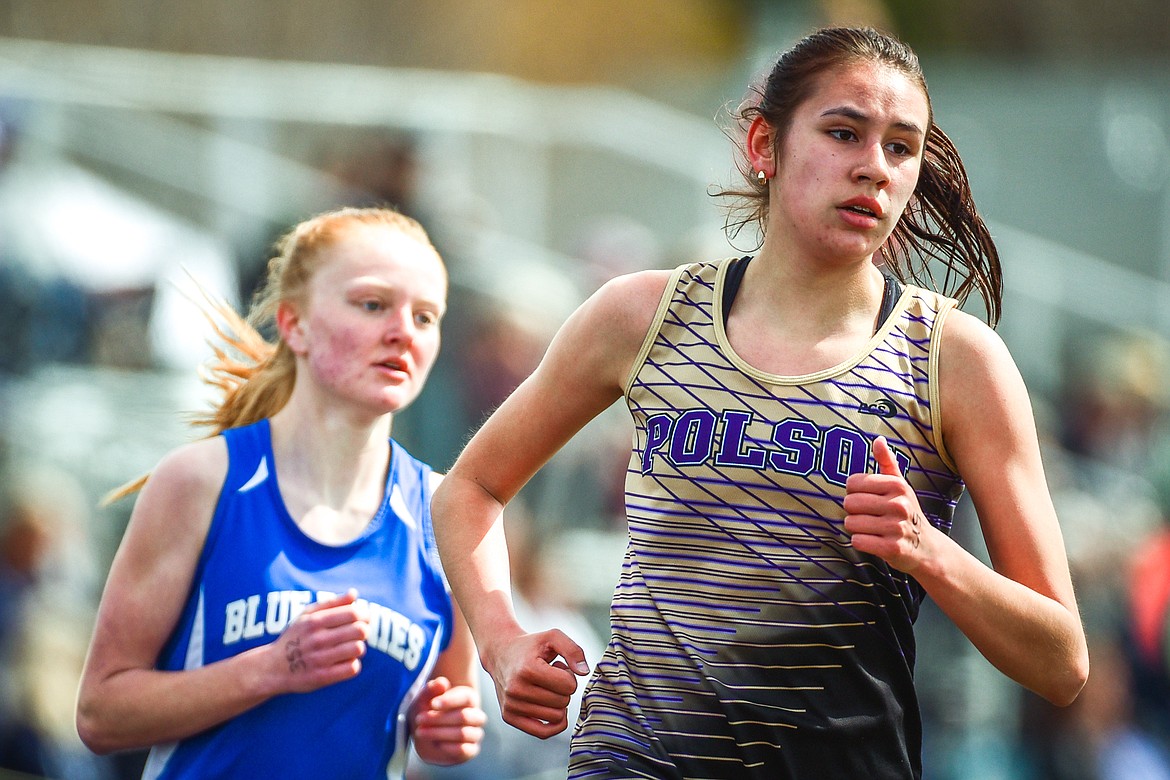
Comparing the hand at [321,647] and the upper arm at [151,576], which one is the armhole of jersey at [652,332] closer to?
the hand at [321,647]

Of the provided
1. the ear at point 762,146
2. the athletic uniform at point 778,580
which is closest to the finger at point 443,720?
the athletic uniform at point 778,580

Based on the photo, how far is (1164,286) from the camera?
35.8 feet

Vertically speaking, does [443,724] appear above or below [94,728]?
above

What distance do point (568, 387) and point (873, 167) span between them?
2.38ft

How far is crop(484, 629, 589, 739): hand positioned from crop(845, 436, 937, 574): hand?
58 cm

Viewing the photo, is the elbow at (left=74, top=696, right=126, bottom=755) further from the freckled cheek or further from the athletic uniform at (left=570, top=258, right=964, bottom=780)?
the athletic uniform at (left=570, top=258, right=964, bottom=780)

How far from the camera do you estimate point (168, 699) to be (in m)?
3.20

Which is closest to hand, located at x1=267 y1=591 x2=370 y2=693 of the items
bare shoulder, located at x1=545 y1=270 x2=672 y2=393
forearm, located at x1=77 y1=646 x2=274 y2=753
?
forearm, located at x1=77 y1=646 x2=274 y2=753

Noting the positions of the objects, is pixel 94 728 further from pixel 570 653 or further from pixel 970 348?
pixel 970 348

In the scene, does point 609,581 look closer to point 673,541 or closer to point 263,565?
point 263,565

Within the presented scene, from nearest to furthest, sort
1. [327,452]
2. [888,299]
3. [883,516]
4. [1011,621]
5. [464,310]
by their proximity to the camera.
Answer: [883,516] < [1011,621] < [888,299] < [327,452] < [464,310]

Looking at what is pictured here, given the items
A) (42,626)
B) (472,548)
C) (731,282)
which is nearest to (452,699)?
(472,548)

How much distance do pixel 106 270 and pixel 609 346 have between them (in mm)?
5032

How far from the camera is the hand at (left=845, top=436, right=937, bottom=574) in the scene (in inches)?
93.0
